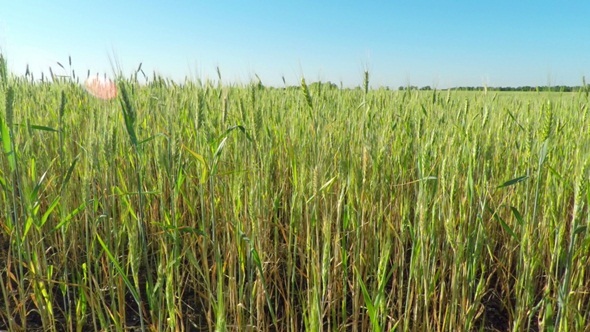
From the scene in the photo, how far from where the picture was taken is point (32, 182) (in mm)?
1036

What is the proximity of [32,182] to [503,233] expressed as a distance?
4.17 ft

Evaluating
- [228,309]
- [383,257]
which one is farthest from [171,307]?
[383,257]

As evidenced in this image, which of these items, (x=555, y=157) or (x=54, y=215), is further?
(x=54, y=215)

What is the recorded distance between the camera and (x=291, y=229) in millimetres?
954

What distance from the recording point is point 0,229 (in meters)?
1.50

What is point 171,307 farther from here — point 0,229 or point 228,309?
point 0,229

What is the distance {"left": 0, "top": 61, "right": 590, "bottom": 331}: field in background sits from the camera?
2.63ft

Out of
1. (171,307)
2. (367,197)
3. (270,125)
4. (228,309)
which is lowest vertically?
(228,309)

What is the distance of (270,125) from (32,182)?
0.70 metres

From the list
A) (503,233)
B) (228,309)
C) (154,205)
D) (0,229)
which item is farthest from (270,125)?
(0,229)

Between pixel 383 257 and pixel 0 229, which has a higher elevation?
pixel 383 257

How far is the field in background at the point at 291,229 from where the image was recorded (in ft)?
2.63

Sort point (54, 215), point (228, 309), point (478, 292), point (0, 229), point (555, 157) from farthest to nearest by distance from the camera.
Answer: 1. point (0, 229)
2. point (54, 215)
3. point (555, 157)
4. point (228, 309)
5. point (478, 292)

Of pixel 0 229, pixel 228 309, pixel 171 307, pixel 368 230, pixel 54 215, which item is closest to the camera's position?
pixel 171 307
